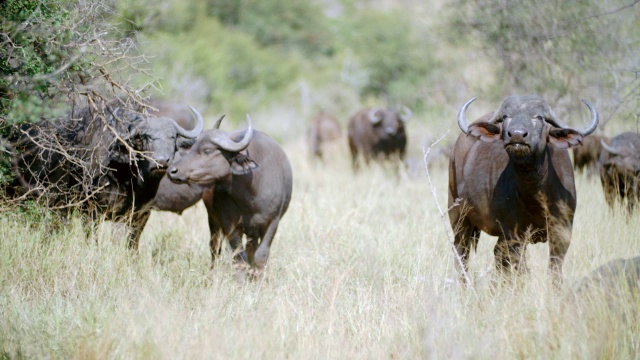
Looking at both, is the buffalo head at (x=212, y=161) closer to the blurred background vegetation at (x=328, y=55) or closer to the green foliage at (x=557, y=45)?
the blurred background vegetation at (x=328, y=55)

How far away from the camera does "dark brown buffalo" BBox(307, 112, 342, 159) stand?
18.0 metres

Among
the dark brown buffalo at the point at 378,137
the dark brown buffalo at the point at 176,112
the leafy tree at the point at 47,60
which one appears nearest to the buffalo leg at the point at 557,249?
the leafy tree at the point at 47,60

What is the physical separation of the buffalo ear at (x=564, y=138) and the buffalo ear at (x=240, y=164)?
9.18 feet

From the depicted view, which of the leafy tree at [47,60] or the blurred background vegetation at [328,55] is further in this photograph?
the blurred background vegetation at [328,55]

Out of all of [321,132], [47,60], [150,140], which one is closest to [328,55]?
[321,132]

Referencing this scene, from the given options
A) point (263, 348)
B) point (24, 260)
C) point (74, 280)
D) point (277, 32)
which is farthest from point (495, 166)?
point (277, 32)

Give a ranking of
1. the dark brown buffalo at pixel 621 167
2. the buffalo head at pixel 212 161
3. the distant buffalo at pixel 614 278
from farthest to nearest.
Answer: the dark brown buffalo at pixel 621 167 → the buffalo head at pixel 212 161 → the distant buffalo at pixel 614 278

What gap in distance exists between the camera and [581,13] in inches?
480

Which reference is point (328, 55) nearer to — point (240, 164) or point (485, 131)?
point (240, 164)

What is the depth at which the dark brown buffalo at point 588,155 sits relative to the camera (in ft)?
39.3

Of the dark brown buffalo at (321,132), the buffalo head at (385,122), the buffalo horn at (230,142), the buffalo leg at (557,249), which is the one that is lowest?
the dark brown buffalo at (321,132)

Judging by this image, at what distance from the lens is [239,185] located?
7.39 metres

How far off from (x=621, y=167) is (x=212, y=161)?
534 centimetres

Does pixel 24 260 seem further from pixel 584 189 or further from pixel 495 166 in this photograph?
pixel 584 189
